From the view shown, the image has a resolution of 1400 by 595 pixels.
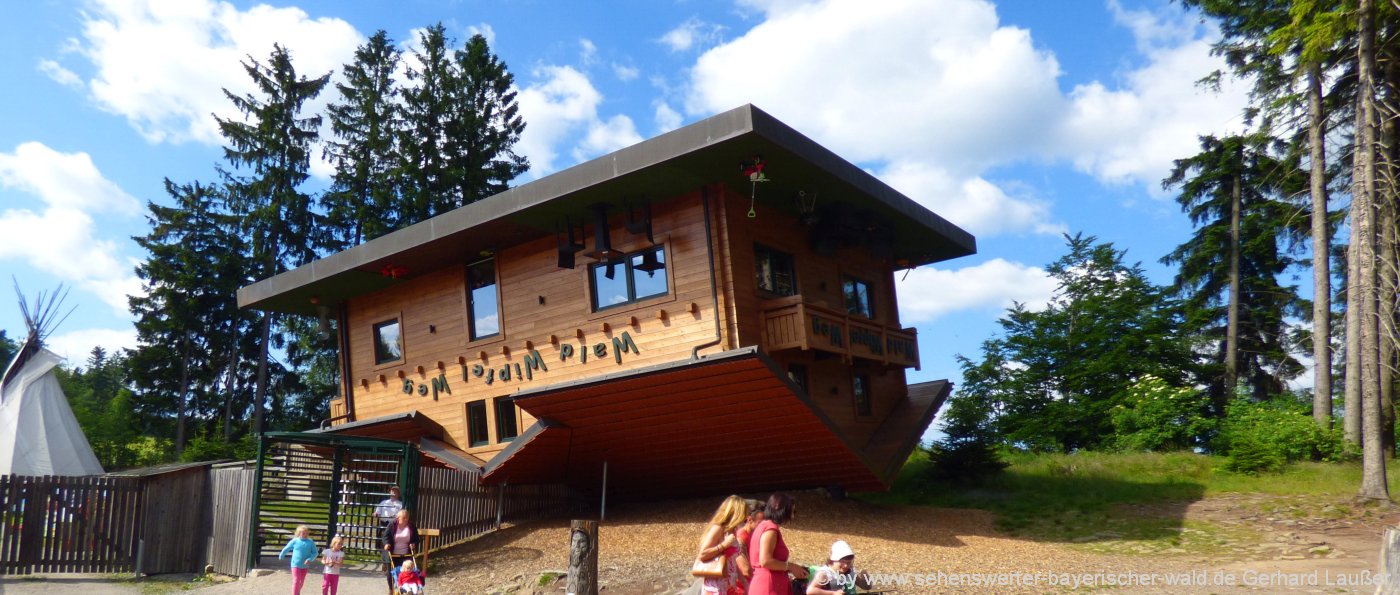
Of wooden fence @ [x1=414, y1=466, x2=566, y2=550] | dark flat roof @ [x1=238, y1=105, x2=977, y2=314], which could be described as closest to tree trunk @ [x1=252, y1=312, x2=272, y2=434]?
dark flat roof @ [x1=238, y1=105, x2=977, y2=314]

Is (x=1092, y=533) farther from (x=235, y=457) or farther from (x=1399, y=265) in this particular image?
(x=235, y=457)

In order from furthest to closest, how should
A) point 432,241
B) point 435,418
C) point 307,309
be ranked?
1. point 307,309
2. point 435,418
3. point 432,241

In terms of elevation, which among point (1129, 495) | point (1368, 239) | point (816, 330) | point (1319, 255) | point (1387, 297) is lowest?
point (1129, 495)

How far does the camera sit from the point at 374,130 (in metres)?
37.2

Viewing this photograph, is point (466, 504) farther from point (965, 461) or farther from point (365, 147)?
point (365, 147)

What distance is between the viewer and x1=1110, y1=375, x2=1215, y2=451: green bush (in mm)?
25359

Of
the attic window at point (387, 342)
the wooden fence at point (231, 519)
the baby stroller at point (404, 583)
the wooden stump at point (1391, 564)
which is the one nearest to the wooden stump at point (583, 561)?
the baby stroller at point (404, 583)

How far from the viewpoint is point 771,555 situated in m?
6.97

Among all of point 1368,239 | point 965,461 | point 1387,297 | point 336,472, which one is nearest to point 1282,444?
point 1387,297

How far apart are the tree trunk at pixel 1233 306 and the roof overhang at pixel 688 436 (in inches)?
750

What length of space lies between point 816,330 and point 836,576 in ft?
23.7

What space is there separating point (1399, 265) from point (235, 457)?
113ft

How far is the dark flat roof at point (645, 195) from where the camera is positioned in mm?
14461

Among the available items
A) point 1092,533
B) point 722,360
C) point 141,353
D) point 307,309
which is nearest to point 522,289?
point 722,360
